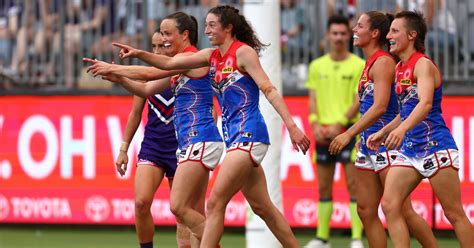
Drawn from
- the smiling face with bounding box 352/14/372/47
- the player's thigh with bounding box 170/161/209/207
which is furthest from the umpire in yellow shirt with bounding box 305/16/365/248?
the player's thigh with bounding box 170/161/209/207

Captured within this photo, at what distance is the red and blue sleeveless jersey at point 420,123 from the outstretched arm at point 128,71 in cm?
179

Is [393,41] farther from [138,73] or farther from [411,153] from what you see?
[138,73]

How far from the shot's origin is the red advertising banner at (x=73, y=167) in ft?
49.9

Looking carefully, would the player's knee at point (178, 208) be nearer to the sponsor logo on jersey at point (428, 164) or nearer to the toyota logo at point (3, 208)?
the sponsor logo on jersey at point (428, 164)

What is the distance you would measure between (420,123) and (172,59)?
2.07 meters

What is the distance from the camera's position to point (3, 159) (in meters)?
15.9

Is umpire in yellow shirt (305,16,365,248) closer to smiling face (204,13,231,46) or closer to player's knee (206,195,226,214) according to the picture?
smiling face (204,13,231,46)

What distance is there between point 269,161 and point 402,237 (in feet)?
6.26

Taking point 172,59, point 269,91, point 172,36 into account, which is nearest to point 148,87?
point 172,36

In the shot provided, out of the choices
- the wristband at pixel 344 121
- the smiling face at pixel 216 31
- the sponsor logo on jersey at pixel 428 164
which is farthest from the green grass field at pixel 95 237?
the smiling face at pixel 216 31

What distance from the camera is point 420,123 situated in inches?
402

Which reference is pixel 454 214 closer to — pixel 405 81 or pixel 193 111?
pixel 405 81

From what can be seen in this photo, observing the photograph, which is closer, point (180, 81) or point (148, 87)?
point (180, 81)

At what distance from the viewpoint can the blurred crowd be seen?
49.2 feet
